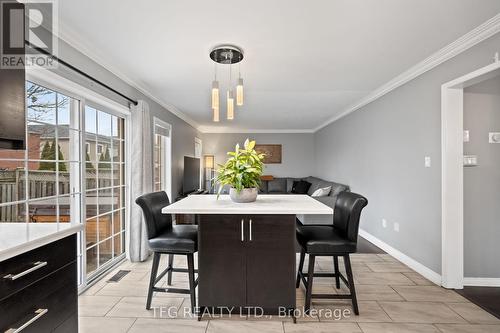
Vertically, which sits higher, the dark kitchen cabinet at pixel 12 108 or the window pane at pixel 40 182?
the dark kitchen cabinet at pixel 12 108

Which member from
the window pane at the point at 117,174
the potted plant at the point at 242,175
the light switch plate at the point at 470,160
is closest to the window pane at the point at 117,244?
the window pane at the point at 117,174

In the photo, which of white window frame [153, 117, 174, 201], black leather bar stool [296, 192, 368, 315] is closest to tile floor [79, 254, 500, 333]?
black leather bar stool [296, 192, 368, 315]

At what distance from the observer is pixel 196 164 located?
6547mm

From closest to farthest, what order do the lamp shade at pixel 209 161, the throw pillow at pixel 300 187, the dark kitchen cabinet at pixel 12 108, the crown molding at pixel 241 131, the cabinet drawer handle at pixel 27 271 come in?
the cabinet drawer handle at pixel 27 271 < the dark kitchen cabinet at pixel 12 108 < the throw pillow at pixel 300 187 < the crown molding at pixel 241 131 < the lamp shade at pixel 209 161

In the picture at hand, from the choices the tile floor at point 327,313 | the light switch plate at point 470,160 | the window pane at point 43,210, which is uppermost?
the light switch plate at point 470,160

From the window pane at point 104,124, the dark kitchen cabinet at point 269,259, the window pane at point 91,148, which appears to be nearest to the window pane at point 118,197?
the window pane at point 91,148

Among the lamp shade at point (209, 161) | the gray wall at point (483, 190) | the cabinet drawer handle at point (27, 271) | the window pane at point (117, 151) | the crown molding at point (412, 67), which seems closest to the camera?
the cabinet drawer handle at point (27, 271)

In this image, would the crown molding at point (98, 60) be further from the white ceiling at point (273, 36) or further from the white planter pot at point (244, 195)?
the white planter pot at point (244, 195)

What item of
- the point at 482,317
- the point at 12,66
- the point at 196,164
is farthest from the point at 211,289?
the point at 196,164

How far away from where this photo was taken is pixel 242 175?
7.23 feet

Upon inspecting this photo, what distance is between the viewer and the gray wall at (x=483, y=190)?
105 inches

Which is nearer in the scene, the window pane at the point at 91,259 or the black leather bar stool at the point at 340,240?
the black leather bar stool at the point at 340,240

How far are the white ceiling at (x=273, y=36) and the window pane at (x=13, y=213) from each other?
1429 mm

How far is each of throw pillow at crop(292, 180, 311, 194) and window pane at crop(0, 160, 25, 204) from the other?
248 inches
